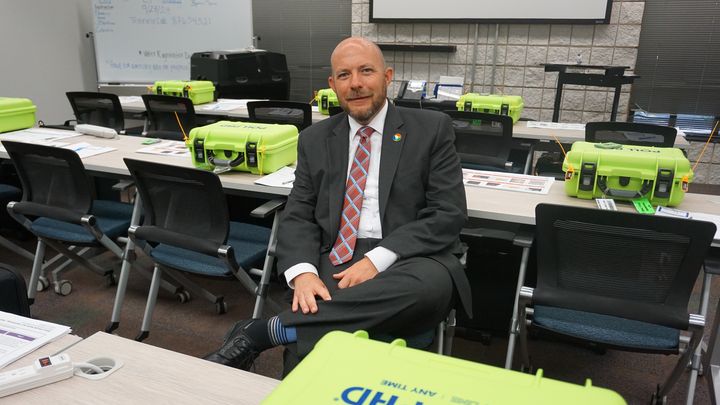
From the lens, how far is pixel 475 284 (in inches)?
99.3

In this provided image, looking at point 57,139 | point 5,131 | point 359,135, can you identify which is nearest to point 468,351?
point 359,135

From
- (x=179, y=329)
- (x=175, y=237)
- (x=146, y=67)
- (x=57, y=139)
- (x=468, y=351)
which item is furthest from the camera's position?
(x=146, y=67)

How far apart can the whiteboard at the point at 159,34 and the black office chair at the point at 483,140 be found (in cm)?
325

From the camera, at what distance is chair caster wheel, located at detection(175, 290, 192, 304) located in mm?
2922

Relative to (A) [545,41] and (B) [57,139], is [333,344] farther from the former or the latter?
(A) [545,41]

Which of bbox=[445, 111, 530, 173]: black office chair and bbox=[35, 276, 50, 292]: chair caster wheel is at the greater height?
bbox=[445, 111, 530, 173]: black office chair

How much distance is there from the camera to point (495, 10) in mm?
5395

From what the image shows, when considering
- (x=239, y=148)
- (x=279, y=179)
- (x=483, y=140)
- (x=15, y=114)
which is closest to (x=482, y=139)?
(x=483, y=140)

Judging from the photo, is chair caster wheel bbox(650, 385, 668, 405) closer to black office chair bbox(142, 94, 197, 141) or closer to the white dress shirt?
the white dress shirt

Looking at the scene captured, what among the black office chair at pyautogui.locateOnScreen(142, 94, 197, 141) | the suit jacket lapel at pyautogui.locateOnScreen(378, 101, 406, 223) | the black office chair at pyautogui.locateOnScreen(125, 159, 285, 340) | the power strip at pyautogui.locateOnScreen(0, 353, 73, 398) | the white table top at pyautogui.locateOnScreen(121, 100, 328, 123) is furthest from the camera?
the white table top at pyautogui.locateOnScreen(121, 100, 328, 123)

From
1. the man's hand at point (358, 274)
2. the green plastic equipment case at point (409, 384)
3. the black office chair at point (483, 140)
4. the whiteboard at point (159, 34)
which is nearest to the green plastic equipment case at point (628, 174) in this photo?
the man's hand at point (358, 274)

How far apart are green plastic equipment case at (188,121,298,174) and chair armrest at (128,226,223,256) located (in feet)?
1.38

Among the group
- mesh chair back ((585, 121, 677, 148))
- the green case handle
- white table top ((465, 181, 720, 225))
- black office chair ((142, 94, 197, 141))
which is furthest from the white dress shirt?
black office chair ((142, 94, 197, 141))

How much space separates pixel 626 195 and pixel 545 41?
12.1 ft
